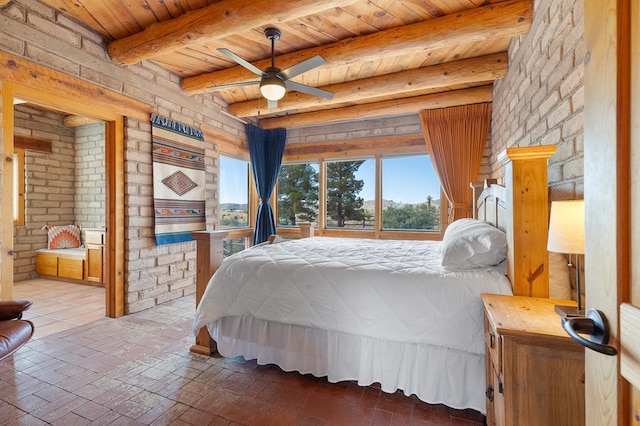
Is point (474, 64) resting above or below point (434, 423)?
above

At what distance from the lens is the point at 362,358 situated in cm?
182

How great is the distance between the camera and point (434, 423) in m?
1.58

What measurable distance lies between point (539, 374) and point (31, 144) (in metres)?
6.51

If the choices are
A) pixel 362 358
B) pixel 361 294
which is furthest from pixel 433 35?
pixel 362 358

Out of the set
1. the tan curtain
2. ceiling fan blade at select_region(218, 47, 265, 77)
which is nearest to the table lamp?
ceiling fan blade at select_region(218, 47, 265, 77)

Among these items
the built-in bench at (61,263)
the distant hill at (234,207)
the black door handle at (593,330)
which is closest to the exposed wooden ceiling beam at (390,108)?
the distant hill at (234,207)

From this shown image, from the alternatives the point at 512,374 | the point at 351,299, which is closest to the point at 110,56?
the point at 351,299

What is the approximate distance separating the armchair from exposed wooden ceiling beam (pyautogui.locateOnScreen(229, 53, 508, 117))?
334cm

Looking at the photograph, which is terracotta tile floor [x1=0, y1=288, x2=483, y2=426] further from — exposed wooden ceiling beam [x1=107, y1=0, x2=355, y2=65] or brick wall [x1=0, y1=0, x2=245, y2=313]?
exposed wooden ceiling beam [x1=107, y1=0, x2=355, y2=65]

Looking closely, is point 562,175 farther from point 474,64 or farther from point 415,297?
point 474,64

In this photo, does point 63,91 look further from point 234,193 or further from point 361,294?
point 361,294

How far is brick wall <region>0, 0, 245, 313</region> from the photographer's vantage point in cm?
237

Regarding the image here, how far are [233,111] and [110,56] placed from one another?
1.78 m

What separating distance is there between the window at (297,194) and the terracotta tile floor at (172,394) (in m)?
3.23
